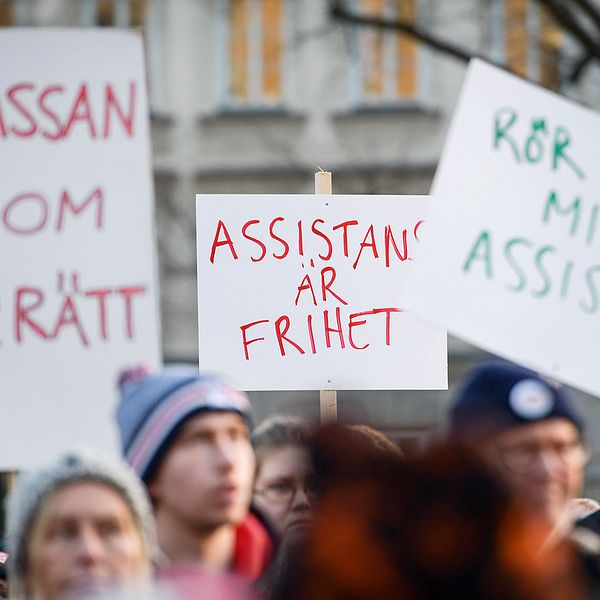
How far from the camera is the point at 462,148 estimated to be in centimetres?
324

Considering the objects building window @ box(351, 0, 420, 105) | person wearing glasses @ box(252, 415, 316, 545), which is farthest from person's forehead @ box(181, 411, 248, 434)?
building window @ box(351, 0, 420, 105)

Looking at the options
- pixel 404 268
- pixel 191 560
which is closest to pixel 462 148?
pixel 404 268

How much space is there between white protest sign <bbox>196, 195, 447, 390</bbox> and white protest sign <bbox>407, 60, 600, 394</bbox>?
2.29 ft

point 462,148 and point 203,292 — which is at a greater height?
point 462,148

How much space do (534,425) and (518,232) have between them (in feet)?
2.52

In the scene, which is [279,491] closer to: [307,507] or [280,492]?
[280,492]

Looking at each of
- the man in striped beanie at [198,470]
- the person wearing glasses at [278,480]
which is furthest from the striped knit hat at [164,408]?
the person wearing glasses at [278,480]

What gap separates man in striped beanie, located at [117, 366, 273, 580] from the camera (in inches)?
98.0

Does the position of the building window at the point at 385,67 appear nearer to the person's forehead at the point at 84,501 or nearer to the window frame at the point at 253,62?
the window frame at the point at 253,62

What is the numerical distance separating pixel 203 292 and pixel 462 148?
2.95ft

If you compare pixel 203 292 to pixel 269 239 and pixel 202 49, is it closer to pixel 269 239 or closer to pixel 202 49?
pixel 269 239

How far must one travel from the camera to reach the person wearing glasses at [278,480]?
108 inches

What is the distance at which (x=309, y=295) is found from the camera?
3.89 m

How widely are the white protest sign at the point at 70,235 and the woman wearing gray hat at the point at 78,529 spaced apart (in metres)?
0.55
